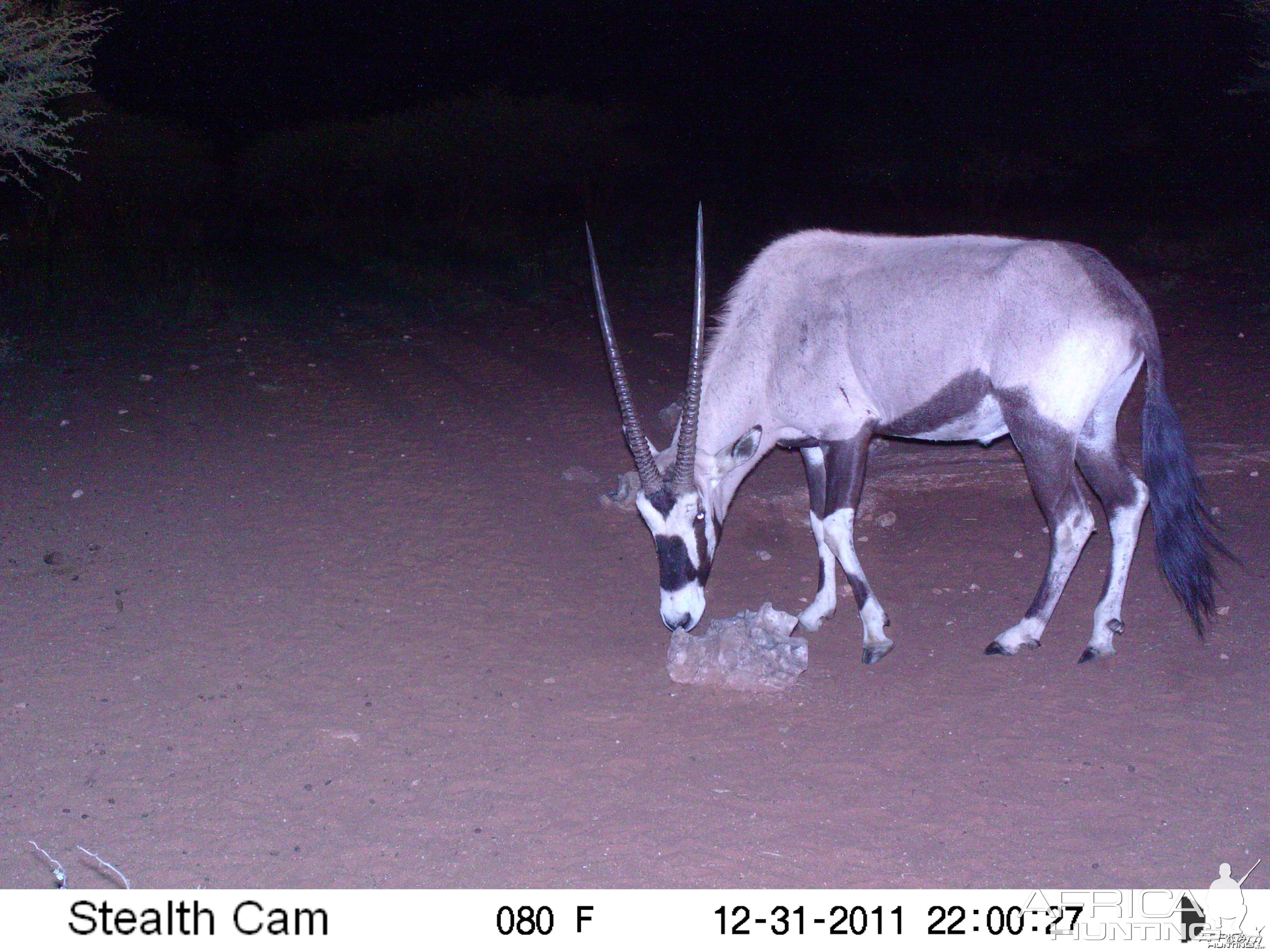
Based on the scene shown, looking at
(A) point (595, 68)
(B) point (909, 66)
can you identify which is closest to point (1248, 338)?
(B) point (909, 66)

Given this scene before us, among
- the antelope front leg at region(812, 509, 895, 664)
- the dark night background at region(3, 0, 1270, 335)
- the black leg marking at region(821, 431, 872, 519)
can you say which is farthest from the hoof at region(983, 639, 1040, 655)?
the dark night background at region(3, 0, 1270, 335)

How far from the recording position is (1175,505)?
5.49m

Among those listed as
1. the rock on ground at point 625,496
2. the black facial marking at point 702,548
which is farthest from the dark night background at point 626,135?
the black facial marking at point 702,548

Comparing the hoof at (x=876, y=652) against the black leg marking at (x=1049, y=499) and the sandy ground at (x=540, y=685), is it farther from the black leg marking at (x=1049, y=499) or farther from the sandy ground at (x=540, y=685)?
the black leg marking at (x=1049, y=499)

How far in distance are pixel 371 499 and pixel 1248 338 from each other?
30.1 ft

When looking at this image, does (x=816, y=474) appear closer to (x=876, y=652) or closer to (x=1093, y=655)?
(x=876, y=652)

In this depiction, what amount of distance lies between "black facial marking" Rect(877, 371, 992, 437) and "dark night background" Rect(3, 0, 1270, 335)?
10.1m

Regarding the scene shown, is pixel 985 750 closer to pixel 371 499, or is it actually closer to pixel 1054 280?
pixel 1054 280

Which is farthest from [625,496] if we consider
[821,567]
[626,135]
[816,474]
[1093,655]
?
[626,135]

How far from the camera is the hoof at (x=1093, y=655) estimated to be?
5.32 metres

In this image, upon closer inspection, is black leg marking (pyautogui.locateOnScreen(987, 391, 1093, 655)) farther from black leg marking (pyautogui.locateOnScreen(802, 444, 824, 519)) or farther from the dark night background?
the dark night background

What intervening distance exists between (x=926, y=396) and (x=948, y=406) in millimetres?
122

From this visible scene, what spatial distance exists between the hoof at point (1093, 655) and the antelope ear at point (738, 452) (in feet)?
6.18

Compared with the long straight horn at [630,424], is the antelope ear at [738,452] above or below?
below
